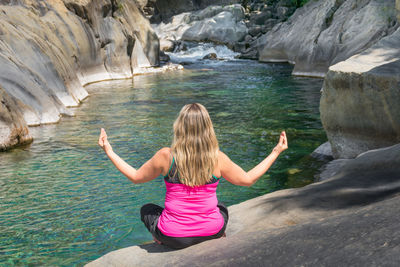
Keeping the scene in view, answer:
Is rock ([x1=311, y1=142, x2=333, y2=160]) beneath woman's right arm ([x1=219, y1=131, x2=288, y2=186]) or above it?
beneath

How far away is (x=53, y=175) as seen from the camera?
719 cm

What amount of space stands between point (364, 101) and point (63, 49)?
1246 cm

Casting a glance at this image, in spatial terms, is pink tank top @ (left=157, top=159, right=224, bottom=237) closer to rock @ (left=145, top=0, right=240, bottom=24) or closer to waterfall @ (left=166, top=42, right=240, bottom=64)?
waterfall @ (left=166, top=42, right=240, bottom=64)

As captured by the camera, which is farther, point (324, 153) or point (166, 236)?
point (324, 153)

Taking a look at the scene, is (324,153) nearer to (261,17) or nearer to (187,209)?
(187,209)

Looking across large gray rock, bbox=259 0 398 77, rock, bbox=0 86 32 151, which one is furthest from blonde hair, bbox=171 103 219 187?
large gray rock, bbox=259 0 398 77

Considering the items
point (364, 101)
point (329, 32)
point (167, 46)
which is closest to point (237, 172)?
point (364, 101)

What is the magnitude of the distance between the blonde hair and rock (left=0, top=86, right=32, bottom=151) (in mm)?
6232

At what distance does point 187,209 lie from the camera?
10.9ft

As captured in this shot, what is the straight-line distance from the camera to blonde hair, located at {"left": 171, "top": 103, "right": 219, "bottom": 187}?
10.3 feet

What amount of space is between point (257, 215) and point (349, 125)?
3284 millimetres

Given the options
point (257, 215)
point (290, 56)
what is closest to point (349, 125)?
point (257, 215)

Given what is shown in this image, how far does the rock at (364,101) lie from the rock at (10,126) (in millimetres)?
5663

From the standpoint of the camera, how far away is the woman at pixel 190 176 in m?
3.16
